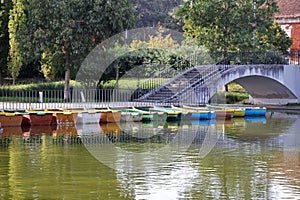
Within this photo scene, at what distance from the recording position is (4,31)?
47.3 m

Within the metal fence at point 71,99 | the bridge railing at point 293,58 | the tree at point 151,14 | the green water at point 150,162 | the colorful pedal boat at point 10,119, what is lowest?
the green water at point 150,162

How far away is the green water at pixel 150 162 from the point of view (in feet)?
60.7

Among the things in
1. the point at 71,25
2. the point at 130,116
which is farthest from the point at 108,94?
the point at 130,116

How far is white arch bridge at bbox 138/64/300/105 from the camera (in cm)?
4209

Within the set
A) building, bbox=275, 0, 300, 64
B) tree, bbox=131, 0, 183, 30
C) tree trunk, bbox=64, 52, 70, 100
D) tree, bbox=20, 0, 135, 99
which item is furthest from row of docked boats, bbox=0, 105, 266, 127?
tree, bbox=131, 0, 183, 30

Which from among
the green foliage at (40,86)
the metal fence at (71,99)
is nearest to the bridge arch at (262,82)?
the metal fence at (71,99)

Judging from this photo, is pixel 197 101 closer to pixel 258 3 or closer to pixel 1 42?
pixel 258 3

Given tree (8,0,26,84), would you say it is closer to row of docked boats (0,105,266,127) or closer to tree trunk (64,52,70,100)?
tree trunk (64,52,70,100)

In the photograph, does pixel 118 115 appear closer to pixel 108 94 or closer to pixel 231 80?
pixel 108 94

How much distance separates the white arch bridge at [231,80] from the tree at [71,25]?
13.8 feet

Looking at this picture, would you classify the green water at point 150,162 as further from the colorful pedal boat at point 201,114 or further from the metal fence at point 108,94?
the metal fence at point 108,94

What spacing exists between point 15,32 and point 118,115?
11.8 m

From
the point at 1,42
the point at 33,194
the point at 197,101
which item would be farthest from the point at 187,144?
the point at 1,42

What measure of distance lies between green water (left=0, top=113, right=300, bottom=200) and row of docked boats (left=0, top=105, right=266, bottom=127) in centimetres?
77
